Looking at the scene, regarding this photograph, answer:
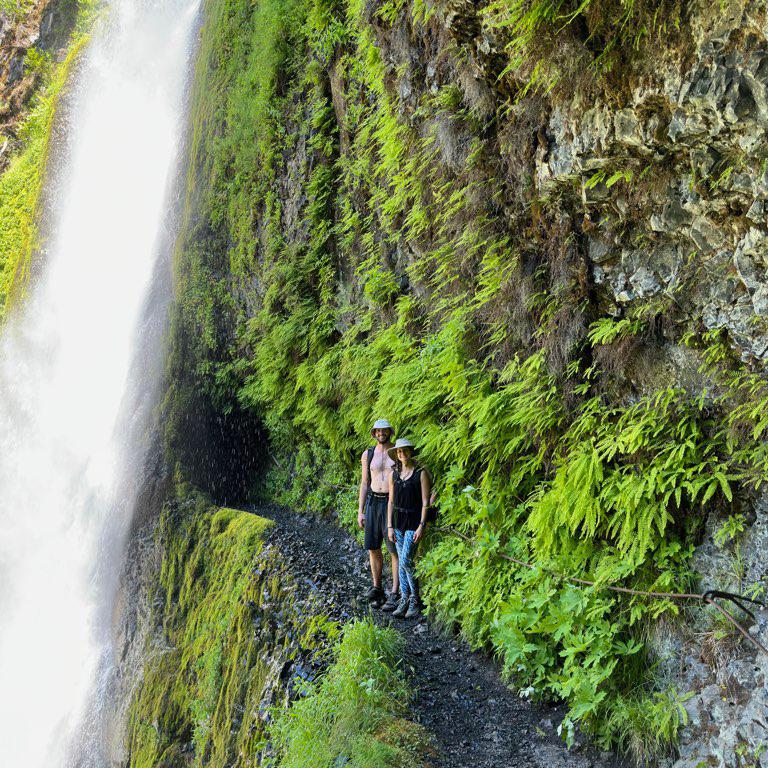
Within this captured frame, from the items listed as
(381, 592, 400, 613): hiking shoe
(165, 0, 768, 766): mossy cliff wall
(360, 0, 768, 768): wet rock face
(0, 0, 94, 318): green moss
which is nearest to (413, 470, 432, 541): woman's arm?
(165, 0, 768, 766): mossy cliff wall

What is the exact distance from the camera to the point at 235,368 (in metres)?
13.6

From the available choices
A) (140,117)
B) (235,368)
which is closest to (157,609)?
(235,368)

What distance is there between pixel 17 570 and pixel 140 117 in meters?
14.6

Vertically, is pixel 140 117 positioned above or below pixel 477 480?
above

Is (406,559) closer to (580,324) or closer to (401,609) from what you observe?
(401,609)

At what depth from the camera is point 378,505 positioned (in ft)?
24.3

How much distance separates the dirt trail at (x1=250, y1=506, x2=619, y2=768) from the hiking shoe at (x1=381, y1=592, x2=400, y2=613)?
0.08 meters

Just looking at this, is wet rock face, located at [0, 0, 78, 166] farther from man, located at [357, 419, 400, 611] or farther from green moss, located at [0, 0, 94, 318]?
man, located at [357, 419, 400, 611]

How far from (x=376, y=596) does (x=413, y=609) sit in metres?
0.55

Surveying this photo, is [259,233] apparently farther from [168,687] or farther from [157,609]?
[168,687]

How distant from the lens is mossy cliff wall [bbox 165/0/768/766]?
4102 millimetres

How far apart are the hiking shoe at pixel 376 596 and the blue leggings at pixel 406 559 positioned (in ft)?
0.98

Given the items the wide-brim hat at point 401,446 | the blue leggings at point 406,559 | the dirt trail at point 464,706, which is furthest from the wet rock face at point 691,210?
the blue leggings at point 406,559

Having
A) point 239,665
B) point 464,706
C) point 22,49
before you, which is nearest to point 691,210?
point 464,706
